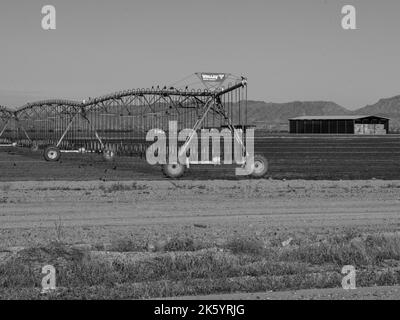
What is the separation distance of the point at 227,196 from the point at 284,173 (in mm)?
12147

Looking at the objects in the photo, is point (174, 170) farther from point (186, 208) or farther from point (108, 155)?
point (108, 155)

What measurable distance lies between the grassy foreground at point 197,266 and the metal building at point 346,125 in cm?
10980

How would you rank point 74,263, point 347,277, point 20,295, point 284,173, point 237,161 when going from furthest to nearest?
point 284,173
point 237,161
point 74,263
point 347,277
point 20,295

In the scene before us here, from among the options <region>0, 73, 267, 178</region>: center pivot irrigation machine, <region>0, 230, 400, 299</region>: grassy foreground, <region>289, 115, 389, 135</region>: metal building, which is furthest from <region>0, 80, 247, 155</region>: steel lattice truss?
<region>289, 115, 389, 135</region>: metal building

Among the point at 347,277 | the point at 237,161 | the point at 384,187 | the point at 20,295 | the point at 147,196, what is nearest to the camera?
the point at 20,295

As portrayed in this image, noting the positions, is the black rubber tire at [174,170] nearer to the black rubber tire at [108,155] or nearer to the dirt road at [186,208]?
the dirt road at [186,208]

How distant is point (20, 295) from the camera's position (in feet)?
32.3

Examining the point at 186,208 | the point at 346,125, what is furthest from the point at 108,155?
the point at 346,125

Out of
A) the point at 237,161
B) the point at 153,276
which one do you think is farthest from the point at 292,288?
the point at 237,161

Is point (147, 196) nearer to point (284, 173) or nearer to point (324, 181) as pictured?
point (324, 181)

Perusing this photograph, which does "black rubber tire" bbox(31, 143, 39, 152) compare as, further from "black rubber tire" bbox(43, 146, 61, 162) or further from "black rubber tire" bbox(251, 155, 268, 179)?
"black rubber tire" bbox(251, 155, 268, 179)

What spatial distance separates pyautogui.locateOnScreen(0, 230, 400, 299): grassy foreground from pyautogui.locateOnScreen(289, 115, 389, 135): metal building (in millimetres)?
109797

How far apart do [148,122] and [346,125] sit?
87.8m

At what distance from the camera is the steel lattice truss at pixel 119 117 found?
107 feet
